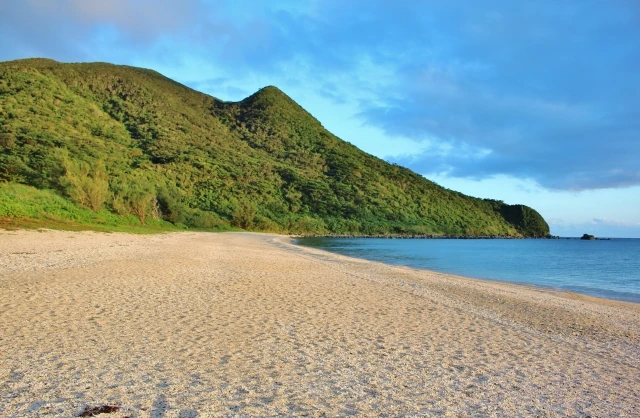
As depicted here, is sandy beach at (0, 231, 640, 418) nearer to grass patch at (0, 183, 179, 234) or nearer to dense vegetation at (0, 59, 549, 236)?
grass patch at (0, 183, 179, 234)

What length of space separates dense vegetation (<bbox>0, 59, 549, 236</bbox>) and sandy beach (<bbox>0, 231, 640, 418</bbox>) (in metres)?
30.1

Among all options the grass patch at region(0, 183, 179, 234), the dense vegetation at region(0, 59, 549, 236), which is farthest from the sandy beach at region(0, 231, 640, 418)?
the dense vegetation at region(0, 59, 549, 236)

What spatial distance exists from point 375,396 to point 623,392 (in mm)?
3107

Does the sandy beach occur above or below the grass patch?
below

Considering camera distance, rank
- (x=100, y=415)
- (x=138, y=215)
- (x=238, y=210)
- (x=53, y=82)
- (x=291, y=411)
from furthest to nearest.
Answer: (x=53, y=82) → (x=238, y=210) → (x=138, y=215) → (x=291, y=411) → (x=100, y=415)

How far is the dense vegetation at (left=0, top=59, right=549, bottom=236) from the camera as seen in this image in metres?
49.8

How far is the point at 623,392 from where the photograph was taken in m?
5.63

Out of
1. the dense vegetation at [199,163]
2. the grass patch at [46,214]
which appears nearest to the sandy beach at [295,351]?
the grass patch at [46,214]

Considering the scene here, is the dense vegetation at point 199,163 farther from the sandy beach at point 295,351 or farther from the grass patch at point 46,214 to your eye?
the sandy beach at point 295,351

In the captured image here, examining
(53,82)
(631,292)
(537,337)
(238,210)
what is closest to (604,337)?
(537,337)

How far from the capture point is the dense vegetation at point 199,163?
4981 centimetres

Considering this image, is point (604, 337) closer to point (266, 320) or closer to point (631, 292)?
point (266, 320)

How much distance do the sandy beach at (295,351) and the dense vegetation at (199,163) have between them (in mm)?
30077

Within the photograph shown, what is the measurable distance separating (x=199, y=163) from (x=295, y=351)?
243 feet
